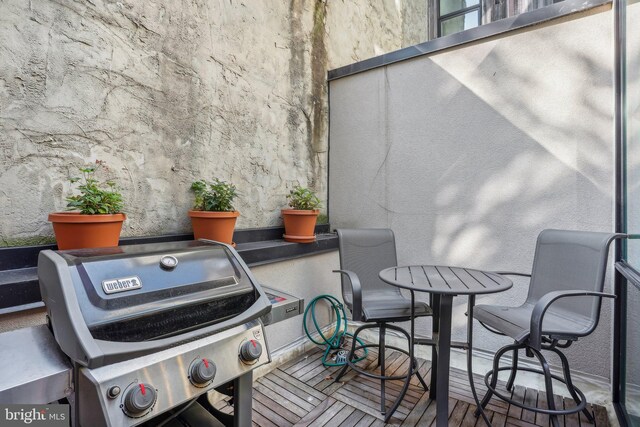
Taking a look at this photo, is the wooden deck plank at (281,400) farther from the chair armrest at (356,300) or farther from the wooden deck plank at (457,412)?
the wooden deck plank at (457,412)

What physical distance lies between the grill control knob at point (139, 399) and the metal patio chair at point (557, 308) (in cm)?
181

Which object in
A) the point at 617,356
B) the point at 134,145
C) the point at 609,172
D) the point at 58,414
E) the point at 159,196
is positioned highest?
the point at 134,145

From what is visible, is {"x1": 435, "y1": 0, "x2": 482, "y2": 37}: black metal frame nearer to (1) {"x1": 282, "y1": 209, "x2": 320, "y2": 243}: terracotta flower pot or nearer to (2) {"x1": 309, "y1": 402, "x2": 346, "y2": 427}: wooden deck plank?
(1) {"x1": 282, "y1": 209, "x2": 320, "y2": 243}: terracotta flower pot

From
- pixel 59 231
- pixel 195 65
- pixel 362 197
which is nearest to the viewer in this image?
pixel 59 231

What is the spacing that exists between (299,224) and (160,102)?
1.38m

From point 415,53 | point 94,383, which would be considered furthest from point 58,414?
point 415,53


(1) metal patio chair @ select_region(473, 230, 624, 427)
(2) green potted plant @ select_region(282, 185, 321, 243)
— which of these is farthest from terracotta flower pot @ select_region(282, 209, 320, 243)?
(1) metal patio chair @ select_region(473, 230, 624, 427)

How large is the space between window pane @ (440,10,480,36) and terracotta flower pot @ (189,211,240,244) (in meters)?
5.64

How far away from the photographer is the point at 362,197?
10.8 ft

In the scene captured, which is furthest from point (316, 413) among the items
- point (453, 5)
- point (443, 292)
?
point (453, 5)

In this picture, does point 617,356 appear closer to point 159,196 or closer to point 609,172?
point 609,172

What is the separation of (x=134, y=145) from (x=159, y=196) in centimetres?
35

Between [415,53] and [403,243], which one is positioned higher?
[415,53]

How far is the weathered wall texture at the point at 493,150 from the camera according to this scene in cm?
221
